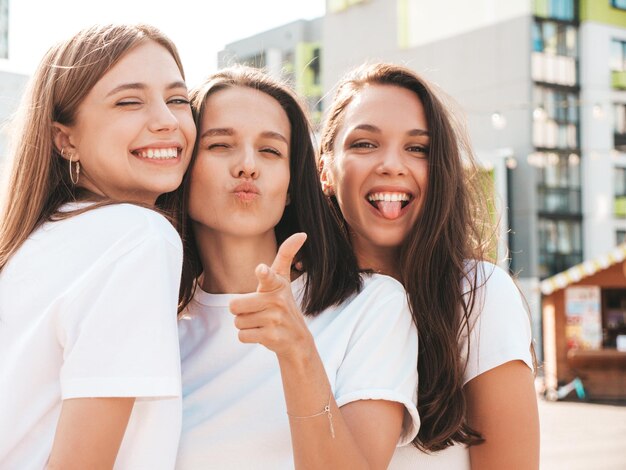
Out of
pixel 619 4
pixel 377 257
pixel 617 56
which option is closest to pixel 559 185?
pixel 617 56

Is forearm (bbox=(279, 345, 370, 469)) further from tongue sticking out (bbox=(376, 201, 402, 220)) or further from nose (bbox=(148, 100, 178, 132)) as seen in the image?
tongue sticking out (bbox=(376, 201, 402, 220))

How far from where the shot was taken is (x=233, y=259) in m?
2.52

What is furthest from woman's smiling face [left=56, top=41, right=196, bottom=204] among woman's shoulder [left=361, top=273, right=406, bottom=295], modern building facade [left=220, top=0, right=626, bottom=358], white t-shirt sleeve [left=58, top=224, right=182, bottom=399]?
modern building facade [left=220, top=0, right=626, bottom=358]

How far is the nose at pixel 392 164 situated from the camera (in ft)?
9.32

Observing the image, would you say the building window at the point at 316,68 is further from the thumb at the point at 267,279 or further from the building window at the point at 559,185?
the thumb at the point at 267,279

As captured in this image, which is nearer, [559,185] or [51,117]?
[51,117]

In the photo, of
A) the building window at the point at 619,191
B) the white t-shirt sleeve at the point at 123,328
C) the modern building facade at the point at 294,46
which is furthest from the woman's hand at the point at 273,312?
the modern building facade at the point at 294,46

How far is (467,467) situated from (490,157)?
75.9 ft

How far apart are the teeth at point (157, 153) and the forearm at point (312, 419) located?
0.72 metres

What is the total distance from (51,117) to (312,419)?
40.0 inches

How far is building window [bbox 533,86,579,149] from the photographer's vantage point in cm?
2688

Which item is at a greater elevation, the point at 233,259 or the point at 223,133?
the point at 223,133

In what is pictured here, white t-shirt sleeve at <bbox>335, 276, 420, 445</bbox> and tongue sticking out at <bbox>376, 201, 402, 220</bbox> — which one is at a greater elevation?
tongue sticking out at <bbox>376, 201, 402, 220</bbox>

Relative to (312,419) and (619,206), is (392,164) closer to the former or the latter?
(312,419)
